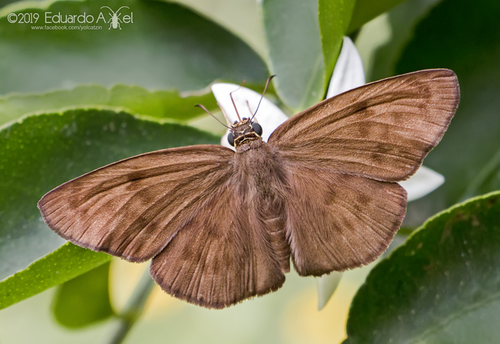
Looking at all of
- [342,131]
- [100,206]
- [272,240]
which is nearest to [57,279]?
[100,206]

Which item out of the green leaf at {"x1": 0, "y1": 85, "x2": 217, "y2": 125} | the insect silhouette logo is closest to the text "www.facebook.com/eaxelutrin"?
the insect silhouette logo

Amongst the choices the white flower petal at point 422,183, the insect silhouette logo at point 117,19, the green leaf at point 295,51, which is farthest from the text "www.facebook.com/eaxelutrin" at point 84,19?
the white flower petal at point 422,183

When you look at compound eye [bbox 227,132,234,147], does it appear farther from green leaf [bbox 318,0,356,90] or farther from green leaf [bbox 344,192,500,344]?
green leaf [bbox 344,192,500,344]

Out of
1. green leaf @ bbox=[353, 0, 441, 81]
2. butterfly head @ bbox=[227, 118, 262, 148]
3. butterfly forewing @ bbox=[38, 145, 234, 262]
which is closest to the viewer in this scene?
butterfly forewing @ bbox=[38, 145, 234, 262]

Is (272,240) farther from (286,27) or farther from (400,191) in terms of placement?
(286,27)

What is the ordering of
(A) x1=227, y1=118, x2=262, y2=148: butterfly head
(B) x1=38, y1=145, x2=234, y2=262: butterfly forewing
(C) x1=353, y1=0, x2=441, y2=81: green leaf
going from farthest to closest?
(C) x1=353, y1=0, x2=441, y2=81: green leaf < (A) x1=227, y1=118, x2=262, y2=148: butterfly head < (B) x1=38, y1=145, x2=234, y2=262: butterfly forewing

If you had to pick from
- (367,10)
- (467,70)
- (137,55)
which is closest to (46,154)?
(137,55)
